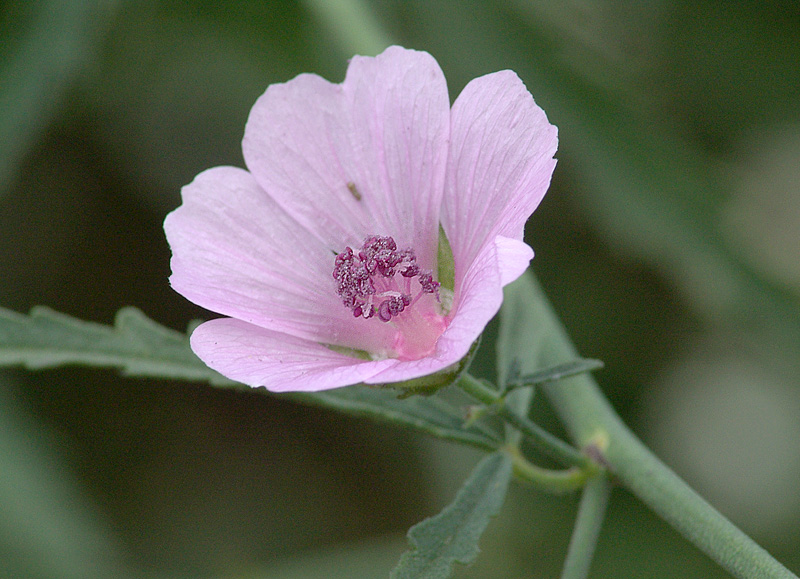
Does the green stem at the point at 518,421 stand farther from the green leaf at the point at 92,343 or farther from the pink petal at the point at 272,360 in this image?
the green leaf at the point at 92,343

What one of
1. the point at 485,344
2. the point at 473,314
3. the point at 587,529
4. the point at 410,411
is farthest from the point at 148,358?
the point at 485,344

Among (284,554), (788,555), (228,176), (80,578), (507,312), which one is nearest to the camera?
(228,176)

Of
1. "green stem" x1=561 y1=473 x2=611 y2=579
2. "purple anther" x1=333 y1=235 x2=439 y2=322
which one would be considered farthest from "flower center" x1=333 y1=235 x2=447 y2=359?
"green stem" x1=561 y1=473 x2=611 y2=579

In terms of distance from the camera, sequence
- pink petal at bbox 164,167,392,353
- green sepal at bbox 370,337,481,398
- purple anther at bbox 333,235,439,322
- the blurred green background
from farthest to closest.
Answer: the blurred green background → purple anther at bbox 333,235,439,322 → pink petal at bbox 164,167,392,353 → green sepal at bbox 370,337,481,398

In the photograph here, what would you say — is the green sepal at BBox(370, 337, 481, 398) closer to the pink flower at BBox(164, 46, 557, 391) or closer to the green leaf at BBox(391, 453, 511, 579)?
the pink flower at BBox(164, 46, 557, 391)

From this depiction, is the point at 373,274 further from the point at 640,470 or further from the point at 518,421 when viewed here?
the point at 640,470

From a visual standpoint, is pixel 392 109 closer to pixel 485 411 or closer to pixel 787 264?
pixel 485 411

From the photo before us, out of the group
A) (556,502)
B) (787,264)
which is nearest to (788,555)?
(556,502)
